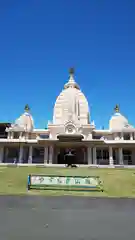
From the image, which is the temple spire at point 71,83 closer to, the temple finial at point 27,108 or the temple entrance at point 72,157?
the temple finial at point 27,108

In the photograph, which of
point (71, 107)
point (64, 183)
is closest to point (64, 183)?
point (64, 183)

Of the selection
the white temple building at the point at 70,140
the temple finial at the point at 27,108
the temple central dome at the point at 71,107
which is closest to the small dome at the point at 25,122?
the white temple building at the point at 70,140

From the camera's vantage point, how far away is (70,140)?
40.7 m

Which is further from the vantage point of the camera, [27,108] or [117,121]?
[27,108]

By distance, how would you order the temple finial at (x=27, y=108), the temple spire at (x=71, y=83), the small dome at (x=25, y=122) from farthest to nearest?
the temple spire at (x=71, y=83) < the temple finial at (x=27, y=108) < the small dome at (x=25, y=122)

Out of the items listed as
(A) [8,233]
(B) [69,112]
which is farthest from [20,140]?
(A) [8,233]

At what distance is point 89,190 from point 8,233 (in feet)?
34.7

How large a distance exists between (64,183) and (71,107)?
34.0 meters

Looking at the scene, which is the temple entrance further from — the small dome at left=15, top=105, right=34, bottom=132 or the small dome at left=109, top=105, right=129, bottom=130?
the small dome at left=109, top=105, right=129, bottom=130

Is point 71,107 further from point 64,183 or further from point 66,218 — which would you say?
point 66,218

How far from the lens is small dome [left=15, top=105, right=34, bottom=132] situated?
47588 mm

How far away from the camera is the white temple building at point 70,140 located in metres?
41.2

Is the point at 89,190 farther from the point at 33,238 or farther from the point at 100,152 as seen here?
the point at 100,152

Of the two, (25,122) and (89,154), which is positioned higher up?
(25,122)
